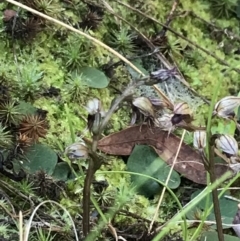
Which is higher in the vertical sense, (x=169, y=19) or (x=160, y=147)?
(x=169, y=19)

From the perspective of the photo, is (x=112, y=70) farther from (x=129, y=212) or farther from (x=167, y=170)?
(x=129, y=212)

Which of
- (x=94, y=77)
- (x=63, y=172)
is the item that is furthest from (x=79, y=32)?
(x=63, y=172)

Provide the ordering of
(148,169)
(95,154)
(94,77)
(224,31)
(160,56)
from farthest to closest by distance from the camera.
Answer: (224,31) < (160,56) < (94,77) < (148,169) < (95,154)

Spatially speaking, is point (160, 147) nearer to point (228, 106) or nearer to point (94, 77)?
point (94, 77)

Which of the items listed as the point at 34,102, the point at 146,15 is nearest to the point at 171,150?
the point at 34,102

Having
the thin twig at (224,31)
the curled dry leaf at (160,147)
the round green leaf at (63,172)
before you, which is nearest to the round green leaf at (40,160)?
the round green leaf at (63,172)

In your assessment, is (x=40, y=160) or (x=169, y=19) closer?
(x=40, y=160)
